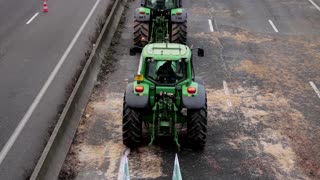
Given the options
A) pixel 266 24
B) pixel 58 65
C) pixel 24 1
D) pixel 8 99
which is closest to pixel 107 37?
pixel 58 65

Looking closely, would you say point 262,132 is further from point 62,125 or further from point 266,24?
point 266,24

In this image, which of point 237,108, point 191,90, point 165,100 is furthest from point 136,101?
point 237,108

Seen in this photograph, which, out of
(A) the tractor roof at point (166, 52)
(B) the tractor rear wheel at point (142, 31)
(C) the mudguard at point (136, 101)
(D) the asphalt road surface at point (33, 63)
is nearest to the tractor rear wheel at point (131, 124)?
(C) the mudguard at point (136, 101)

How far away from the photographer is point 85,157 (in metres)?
12.5

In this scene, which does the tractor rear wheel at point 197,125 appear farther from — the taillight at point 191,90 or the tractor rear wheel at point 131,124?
the tractor rear wheel at point 131,124

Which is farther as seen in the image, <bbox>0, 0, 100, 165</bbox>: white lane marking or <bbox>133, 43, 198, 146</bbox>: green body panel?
<bbox>0, 0, 100, 165</bbox>: white lane marking

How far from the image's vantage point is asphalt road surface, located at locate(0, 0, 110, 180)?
13.3 metres

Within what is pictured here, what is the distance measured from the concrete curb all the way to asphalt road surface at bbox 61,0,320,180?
0.90 ft

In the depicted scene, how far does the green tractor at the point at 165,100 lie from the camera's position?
481 inches

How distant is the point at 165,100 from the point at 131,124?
100 cm

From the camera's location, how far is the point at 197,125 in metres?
12.2

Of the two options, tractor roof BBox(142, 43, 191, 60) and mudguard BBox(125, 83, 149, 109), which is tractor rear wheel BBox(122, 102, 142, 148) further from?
tractor roof BBox(142, 43, 191, 60)

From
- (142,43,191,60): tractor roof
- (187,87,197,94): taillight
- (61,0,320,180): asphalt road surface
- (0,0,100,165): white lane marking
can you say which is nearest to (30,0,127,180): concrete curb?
(61,0,320,180): asphalt road surface

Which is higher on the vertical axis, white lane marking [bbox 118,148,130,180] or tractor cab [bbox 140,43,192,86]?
tractor cab [bbox 140,43,192,86]
